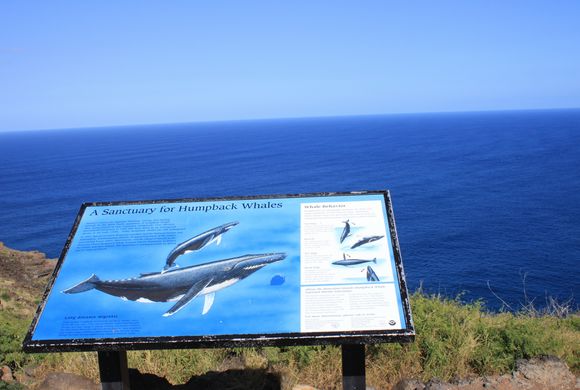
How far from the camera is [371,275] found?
3738mm

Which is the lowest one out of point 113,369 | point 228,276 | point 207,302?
point 113,369

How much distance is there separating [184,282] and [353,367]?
1343 mm

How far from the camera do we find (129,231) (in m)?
4.25

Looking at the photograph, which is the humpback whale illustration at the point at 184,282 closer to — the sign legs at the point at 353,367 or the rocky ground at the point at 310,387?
the sign legs at the point at 353,367

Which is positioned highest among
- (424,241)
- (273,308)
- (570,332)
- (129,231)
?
(129,231)

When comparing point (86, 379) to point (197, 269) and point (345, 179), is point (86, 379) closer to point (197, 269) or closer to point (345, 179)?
point (197, 269)

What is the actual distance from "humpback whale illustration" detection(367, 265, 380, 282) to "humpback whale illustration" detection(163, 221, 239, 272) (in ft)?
3.76

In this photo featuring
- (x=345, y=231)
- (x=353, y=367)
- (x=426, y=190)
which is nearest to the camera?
(x=353, y=367)

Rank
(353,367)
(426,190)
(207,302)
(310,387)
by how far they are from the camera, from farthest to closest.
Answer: (426,190)
(310,387)
(353,367)
(207,302)

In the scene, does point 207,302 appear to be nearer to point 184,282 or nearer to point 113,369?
point 184,282

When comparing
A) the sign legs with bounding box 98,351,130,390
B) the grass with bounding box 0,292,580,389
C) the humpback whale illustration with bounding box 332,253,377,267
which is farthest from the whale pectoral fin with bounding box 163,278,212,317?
the grass with bounding box 0,292,580,389

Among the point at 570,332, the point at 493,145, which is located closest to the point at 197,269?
the point at 570,332

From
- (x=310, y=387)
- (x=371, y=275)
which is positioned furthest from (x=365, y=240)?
(x=310, y=387)

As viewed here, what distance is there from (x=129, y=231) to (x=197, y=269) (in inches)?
29.3
